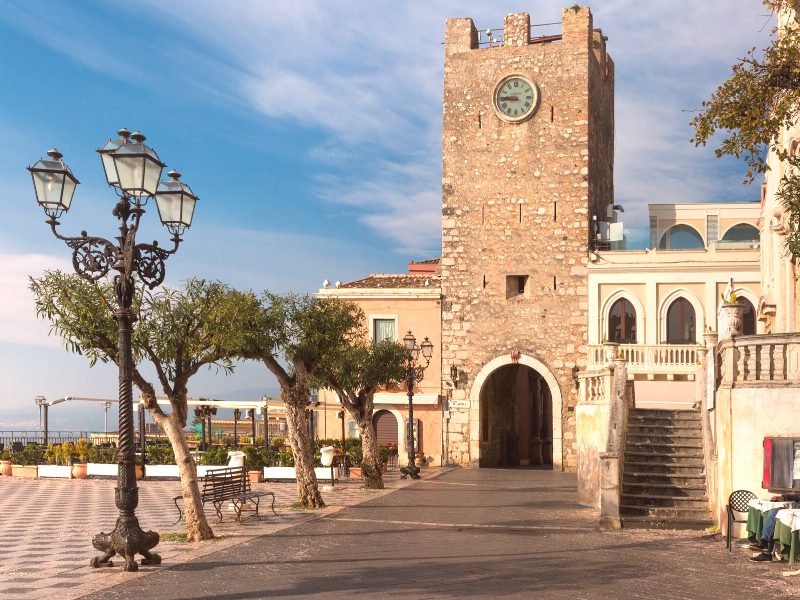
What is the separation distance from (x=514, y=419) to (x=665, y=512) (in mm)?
25790

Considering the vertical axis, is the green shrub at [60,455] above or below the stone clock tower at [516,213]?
below

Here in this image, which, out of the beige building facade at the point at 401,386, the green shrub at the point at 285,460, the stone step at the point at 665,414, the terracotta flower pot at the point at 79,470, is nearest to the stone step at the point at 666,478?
the stone step at the point at 665,414

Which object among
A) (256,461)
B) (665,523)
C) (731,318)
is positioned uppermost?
(731,318)

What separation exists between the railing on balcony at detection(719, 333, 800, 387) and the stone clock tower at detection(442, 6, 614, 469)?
21.7 meters

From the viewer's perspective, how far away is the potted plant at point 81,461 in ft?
104

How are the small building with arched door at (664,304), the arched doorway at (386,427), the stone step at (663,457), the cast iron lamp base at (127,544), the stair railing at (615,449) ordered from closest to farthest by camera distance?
the cast iron lamp base at (127,544) → the stair railing at (615,449) → the stone step at (663,457) → the small building with arched door at (664,304) → the arched doorway at (386,427)

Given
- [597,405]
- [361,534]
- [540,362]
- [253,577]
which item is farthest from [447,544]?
[540,362]

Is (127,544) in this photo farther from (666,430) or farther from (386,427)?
(386,427)

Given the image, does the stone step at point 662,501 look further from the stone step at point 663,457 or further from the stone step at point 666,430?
the stone step at point 666,430

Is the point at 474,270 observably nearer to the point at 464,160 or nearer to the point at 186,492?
the point at 464,160

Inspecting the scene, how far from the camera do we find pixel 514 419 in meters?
43.8

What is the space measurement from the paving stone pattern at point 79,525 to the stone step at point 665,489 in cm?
616

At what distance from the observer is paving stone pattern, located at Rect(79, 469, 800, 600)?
446 inches

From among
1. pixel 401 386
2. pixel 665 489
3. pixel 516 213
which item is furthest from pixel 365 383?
pixel 516 213
